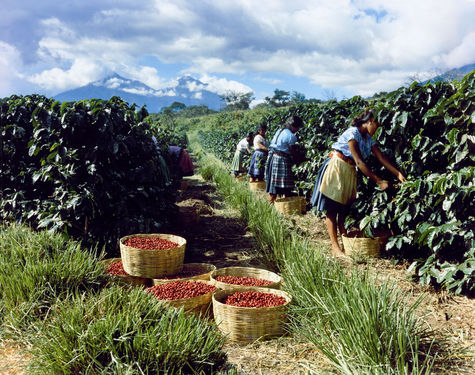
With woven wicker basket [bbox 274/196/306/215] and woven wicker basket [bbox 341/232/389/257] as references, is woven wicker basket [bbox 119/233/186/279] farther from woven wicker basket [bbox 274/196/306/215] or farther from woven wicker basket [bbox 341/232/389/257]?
woven wicker basket [bbox 274/196/306/215]

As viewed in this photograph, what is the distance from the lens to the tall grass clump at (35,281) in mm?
2535

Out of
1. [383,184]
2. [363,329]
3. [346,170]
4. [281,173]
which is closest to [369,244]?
[383,184]

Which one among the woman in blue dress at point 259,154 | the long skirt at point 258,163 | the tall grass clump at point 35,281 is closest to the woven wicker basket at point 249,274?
the tall grass clump at point 35,281

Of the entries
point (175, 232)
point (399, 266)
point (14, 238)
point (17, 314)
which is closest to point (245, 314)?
point (17, 314)

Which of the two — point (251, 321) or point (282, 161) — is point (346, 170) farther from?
point (282, 161)

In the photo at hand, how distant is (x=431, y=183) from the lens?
3029 mm

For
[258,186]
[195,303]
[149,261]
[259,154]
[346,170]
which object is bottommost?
[195,303]

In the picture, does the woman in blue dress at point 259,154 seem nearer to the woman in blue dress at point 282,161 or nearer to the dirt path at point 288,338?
the woman in blue dress at point 282,161

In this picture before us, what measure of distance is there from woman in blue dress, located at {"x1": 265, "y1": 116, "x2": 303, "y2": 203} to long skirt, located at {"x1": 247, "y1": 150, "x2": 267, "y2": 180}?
187 centimetres

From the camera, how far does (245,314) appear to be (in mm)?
2451

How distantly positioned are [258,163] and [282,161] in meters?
2.23

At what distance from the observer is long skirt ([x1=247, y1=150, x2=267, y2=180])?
28.0ft

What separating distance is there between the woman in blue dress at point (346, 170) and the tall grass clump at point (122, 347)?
2.19 meters

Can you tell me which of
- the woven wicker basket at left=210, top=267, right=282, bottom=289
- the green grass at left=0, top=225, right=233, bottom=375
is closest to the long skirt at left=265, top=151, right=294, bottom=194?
the woven wicker basket at left=210, top=267, right=282, bottom=289
